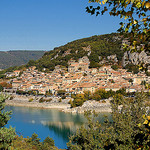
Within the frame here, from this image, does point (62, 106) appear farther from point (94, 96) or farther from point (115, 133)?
point (115, 133)

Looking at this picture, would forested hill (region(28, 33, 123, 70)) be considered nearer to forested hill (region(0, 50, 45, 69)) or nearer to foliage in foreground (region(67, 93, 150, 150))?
foliage in foreground (region(67, 93, 150, 150))

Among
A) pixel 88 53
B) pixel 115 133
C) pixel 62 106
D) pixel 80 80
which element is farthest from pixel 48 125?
pixel 88 53

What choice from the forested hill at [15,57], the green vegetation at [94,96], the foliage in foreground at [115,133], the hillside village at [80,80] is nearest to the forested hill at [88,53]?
the hillside village at [80,80]

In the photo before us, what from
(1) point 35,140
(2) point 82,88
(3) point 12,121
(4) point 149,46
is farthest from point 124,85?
(4) point 149,46

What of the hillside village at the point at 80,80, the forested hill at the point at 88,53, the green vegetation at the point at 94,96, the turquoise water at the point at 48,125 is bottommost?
the turquoise water at the point at 48,125

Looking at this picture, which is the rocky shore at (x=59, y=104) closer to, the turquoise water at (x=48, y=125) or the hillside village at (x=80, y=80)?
the hillside village at (x=80, y=80)
